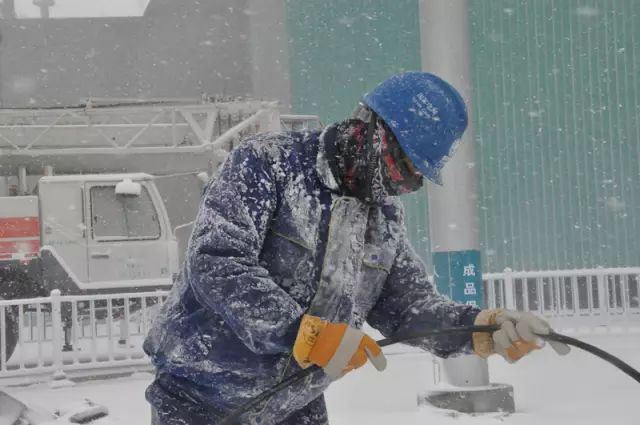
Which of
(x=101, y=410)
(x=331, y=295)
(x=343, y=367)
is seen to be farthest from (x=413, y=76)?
(x=101, y=410)

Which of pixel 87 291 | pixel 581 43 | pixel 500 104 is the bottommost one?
pixel 87 291

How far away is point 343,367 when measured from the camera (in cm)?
190

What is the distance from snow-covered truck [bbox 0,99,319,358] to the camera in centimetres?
1124

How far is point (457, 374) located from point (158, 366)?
4.08m

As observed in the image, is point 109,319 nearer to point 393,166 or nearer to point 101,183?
point 101,183

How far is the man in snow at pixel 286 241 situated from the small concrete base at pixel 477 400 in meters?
3.72

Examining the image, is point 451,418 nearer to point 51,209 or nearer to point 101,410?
point 101,410

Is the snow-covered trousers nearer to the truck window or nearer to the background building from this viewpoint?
the truck window

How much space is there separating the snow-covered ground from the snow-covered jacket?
3668 millimetres

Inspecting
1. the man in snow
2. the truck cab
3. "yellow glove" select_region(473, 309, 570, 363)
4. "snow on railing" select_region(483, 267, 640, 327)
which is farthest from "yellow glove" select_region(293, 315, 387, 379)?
the truck cab

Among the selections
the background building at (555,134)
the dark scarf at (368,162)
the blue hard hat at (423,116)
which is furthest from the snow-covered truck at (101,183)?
the blue hard hat at (423,116)

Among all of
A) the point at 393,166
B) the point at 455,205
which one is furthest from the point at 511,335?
the point at 455,205

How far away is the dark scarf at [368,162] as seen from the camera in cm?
212

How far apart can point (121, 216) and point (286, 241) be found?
984 centimetres
